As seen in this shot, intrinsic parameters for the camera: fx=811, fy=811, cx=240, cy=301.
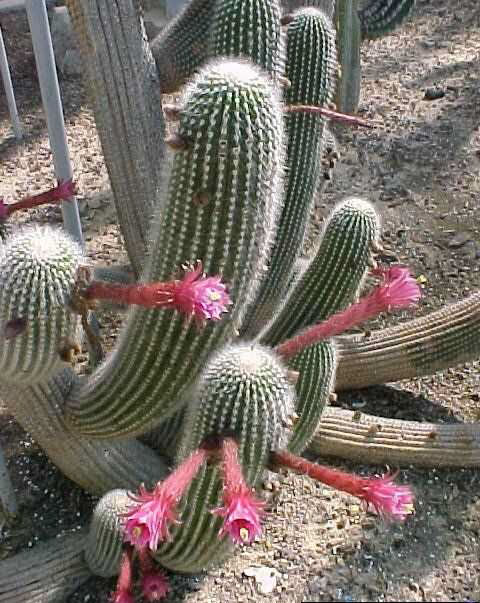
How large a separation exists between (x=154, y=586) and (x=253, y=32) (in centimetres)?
160

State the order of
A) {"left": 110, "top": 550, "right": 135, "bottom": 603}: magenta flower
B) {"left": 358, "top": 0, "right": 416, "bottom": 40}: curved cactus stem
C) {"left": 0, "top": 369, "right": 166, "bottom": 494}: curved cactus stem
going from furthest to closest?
{"left": 358, "top": 0, "right": 416, "bottom": 40}: curved cactus stem, {"left": 0, "top": 369, "right": 166, "bottom": 494}: curved cactus stem, {"left": 110, "top": 550, "right": 135, "bottom": 603}: magenta flower

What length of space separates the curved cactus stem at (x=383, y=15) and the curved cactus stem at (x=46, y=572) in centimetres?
374

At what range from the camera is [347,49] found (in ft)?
15.5

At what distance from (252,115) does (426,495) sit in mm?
1562

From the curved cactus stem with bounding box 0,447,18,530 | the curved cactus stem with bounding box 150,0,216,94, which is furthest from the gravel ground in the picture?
the curved cactus stem with bounding box 150,0,216,94

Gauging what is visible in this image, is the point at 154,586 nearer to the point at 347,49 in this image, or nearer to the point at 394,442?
the point at 394,442

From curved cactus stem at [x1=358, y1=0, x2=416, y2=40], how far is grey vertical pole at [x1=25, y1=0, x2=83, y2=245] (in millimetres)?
2769

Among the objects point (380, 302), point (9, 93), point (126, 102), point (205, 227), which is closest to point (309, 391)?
point (380, 302)

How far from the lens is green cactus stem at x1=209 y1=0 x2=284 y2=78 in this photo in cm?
241

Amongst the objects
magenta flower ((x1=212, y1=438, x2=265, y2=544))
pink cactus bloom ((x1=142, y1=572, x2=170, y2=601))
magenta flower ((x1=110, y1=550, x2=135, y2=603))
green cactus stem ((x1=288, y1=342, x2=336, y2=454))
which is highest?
magenta flower ((x1=212, y1=438, x2=265, y2=544))

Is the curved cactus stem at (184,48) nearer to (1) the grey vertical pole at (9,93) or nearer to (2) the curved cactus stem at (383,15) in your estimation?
(1) the grey vertical pole at (9,93)

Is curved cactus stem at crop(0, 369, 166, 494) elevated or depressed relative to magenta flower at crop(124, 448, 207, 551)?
depressed

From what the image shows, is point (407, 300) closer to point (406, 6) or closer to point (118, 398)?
point (118, 398)

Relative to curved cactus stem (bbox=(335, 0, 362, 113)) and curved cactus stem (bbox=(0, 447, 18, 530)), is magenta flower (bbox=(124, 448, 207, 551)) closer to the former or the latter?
curved cactus stem (bbox=(0, 447, 18, 530))
